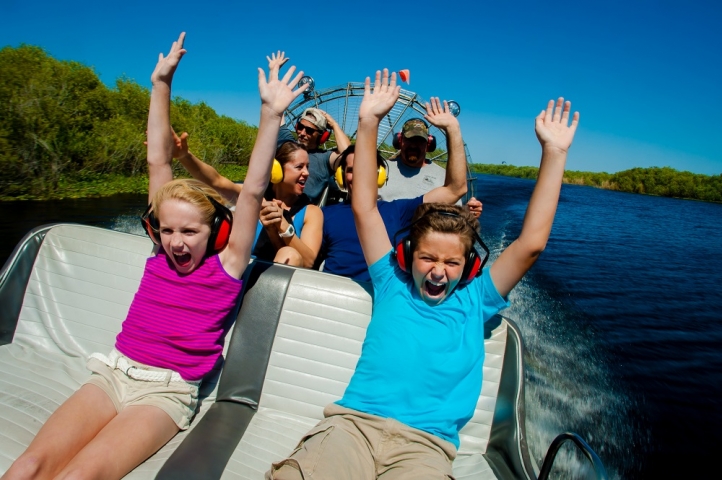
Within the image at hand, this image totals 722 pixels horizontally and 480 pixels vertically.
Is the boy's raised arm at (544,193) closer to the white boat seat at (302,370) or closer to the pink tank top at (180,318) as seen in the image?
A: the white boat seat at (302,370)

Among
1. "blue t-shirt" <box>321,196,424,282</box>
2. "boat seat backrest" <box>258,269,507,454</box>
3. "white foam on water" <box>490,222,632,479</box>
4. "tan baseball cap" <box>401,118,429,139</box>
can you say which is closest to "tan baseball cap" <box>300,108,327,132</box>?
"tan baseball cap" <box>401,118,429,139</box>

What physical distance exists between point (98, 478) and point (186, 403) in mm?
445

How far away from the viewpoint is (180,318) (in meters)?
1.87

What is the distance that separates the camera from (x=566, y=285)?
679 centimetres

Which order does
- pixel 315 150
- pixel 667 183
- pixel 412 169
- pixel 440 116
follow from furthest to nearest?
pixel 667 183
pixel 315 150
pixel 412 169
pixel 440 116

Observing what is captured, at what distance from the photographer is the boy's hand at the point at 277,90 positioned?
1813 millimetres

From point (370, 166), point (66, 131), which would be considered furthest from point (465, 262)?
point (66, 131)

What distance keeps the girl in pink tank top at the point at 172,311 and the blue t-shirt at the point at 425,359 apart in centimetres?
70

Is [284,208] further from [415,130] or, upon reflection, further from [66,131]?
[66,131]

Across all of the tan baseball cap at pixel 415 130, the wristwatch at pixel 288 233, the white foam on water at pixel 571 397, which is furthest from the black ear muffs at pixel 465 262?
the tan baseball cap at pixel 415 130

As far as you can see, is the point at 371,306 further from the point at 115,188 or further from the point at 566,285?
the point at 115,188

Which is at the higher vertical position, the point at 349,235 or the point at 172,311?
the point at 349,235

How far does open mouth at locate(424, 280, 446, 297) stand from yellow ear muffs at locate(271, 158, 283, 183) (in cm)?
138

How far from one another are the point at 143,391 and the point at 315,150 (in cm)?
312
